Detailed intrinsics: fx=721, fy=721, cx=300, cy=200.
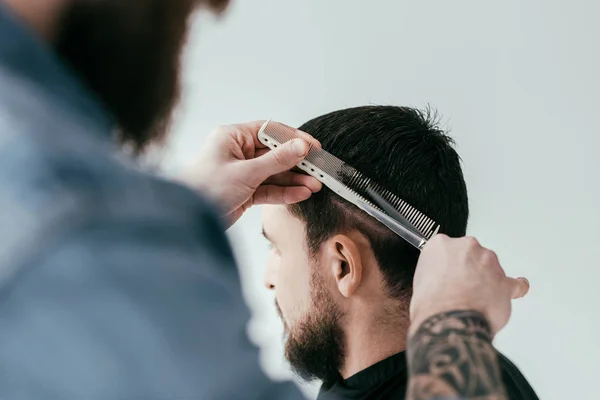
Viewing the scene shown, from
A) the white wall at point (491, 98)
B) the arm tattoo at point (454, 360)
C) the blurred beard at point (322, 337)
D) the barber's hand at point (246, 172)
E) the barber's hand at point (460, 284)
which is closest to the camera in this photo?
the arm tattoo at point (454, 360)

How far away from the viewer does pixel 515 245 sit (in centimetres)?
183

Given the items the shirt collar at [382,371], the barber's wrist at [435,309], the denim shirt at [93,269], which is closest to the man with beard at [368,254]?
the shirt collar at [382,371]

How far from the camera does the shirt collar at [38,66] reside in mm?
385

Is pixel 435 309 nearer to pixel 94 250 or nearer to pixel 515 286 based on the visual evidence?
pixel 515 286

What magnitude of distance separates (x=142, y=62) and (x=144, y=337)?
0.62 ft

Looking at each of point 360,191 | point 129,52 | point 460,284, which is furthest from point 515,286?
point 129,52

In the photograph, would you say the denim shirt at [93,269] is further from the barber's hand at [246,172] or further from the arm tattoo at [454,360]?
the barber's hand at [246,172]

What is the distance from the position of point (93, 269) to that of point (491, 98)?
5.34ft

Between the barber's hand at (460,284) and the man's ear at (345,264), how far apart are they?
0.32 m

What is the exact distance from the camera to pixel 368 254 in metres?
1.12

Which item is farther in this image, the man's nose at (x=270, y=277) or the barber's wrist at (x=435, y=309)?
the man's nose at (x=270, y=277)

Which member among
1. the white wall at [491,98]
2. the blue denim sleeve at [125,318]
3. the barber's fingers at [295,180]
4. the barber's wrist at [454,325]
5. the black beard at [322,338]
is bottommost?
the black beard at [322,338]

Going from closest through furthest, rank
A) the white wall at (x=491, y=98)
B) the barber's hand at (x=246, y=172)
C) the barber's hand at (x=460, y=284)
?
the barber's hand at (x=460, y=284) → the barber's hand at (x=246, y=172) → the white wall at (x=491, y=98)

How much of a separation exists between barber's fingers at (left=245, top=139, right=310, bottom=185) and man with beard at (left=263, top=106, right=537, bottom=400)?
0.11 m
